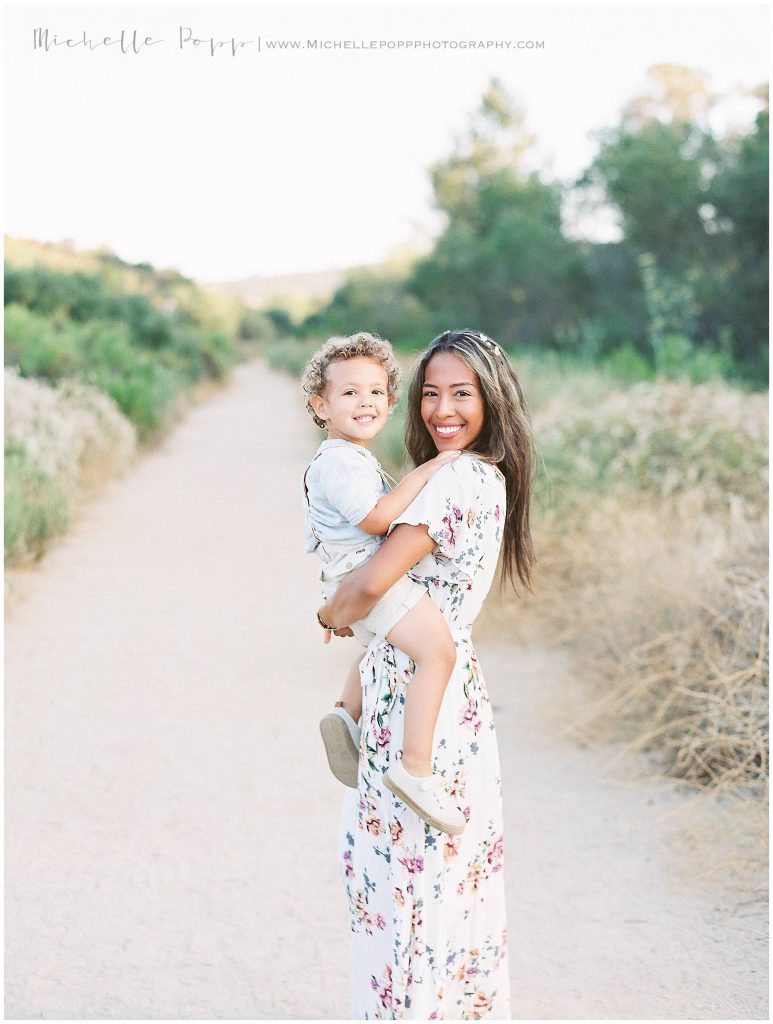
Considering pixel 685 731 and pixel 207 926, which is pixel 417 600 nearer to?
pixel 207 926

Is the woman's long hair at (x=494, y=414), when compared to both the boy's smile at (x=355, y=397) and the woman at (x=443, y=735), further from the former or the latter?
the boy's smile at (x=355, y=397)

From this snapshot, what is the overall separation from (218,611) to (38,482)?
2.29m

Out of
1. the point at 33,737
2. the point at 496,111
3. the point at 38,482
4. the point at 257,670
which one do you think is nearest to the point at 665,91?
the point at 496,111

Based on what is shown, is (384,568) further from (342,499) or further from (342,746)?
(342,746)

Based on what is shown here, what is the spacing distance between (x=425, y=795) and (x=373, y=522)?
1.84 feet

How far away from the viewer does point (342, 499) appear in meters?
2.05

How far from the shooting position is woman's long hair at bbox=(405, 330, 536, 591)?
2141 millimetres

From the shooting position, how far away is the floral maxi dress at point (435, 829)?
6.93 ft

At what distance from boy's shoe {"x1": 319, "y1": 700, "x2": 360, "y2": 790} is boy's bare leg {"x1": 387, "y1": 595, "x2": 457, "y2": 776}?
24 cm

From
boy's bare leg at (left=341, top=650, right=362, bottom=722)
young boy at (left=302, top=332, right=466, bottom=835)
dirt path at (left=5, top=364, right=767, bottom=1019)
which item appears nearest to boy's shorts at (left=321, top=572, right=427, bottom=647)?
young boy at (left=302, top=332, right=466, bottom=835)

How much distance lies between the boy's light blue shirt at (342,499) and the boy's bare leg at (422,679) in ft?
0.58

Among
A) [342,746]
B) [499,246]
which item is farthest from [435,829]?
[499,246]

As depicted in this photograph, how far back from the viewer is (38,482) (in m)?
8.41

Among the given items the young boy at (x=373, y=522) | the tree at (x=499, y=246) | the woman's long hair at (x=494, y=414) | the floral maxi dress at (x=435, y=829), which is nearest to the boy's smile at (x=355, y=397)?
the young boy at (x=373, y=522)
